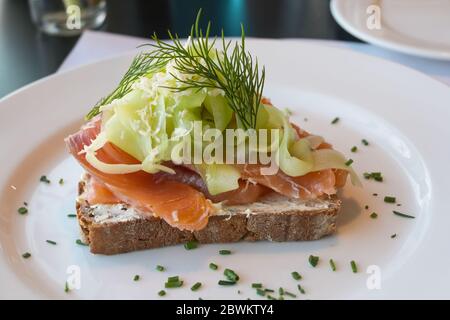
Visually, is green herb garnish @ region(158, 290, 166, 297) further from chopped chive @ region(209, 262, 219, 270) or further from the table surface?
the table surface

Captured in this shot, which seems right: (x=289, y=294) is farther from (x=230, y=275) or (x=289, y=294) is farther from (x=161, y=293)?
(x=161, y=293)

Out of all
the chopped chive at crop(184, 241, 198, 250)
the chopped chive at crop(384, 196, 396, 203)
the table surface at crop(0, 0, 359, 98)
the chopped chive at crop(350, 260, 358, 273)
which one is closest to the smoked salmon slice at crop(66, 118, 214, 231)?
the chopped chive at crop(184, 241, 198, 250)

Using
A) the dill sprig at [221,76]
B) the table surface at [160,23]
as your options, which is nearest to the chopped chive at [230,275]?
the dill sprig at [221,76]

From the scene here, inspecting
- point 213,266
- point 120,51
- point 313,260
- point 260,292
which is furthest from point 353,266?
point 120,51

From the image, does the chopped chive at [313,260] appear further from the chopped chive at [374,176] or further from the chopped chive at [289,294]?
the chopped chive at [374,176]

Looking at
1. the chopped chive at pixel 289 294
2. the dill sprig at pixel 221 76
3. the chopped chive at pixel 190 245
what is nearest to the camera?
the chopped chive at pixel 289 294

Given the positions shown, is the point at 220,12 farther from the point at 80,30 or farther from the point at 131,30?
the point at 80,30

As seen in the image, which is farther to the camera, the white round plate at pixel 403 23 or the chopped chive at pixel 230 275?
the white round plate at pixel 403 23
